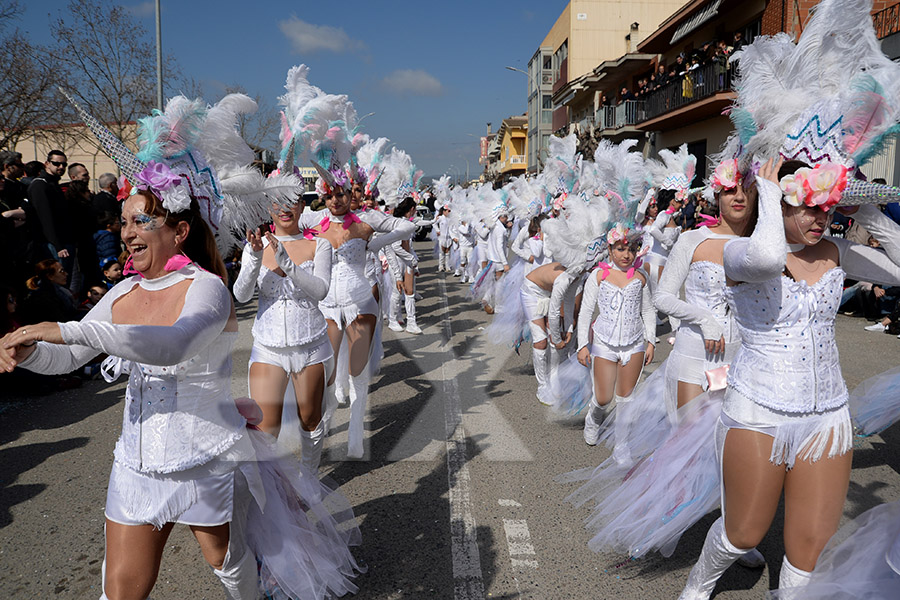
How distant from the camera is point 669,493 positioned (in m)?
3.21

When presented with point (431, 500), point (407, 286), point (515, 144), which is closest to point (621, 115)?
point (407, 286)

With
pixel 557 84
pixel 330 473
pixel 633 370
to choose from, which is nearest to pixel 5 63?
pixel 330 473

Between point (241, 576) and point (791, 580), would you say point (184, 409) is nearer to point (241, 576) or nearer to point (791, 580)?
point (241, 576)

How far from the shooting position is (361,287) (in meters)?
5.61

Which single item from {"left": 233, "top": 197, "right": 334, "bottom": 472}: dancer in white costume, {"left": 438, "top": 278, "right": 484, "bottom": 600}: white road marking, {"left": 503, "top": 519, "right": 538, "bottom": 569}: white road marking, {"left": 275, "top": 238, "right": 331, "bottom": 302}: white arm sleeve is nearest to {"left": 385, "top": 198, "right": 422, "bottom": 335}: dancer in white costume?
{"left": 438, "top": 278, "right": 484, "bottom": 600}: white road marking

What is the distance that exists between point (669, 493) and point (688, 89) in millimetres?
22082

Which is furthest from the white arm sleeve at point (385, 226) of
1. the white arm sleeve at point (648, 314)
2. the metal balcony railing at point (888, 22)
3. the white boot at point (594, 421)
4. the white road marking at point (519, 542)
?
the metal balcony railing at point (888, 22)

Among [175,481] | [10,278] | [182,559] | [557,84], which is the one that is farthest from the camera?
[557,84]

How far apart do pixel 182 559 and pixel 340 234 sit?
299 centimetres

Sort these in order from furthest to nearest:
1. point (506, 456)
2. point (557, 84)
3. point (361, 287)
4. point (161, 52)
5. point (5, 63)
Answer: point (557, 84) → point (161, 52) → point (5, 63) → point (361, 287) → point (506, 456)

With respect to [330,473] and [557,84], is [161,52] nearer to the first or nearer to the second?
[330,473]

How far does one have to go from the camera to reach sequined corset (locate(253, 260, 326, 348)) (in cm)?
411

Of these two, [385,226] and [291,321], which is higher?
[385,226]

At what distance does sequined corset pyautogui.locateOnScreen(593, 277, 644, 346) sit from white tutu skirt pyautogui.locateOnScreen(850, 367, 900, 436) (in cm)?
164
